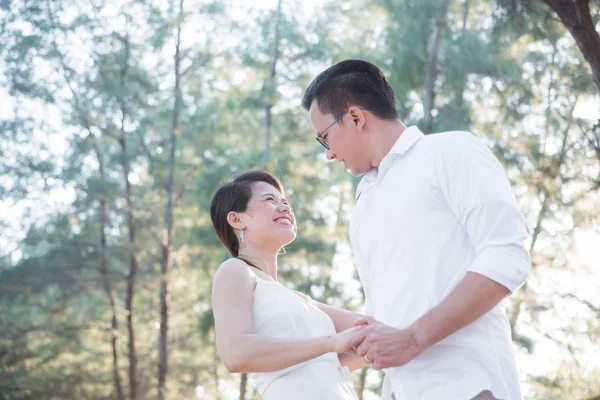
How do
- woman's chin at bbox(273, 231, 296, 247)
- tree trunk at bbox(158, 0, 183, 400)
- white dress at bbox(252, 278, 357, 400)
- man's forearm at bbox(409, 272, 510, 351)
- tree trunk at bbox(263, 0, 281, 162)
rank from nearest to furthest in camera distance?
man's forearm at bbox(409, 272, 510, 351), white dress at bbox(252, 278, 357, 400), woman's chin at bbox(273, 231, 296, 247), tree trunk at bbox(158, 0, 183, 400), tree trunk at bbox(263, 0, 281, 162)

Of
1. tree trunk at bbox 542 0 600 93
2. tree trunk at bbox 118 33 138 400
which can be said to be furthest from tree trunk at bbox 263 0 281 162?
tree trunk at bbox 542 0 600 93

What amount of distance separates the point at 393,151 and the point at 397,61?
9.75m

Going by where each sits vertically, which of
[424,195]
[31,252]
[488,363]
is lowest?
[31,252]

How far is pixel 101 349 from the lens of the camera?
1588 cm

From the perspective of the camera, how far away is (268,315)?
2385 millimetres

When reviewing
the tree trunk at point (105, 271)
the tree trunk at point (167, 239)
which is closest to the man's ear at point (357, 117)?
the tree trunk at point (167, 239)

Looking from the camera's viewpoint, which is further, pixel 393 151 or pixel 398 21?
pixel 398 21

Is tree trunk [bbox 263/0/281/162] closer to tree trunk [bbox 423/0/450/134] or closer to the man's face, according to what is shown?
tree trunk [bbox 423/0/450/134]

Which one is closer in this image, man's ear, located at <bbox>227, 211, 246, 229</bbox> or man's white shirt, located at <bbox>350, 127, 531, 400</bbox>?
man's white shirt, located at <bbox>350, 127, 531, 400</bbox>

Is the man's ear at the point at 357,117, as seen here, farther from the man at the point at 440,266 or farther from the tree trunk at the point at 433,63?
the tree trunk at the point at 433,63

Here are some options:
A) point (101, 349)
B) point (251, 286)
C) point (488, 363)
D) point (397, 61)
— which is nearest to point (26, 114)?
point (101, 349)

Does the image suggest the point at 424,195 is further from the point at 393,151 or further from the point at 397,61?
the point at 397,61

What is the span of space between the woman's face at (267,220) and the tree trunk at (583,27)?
252cm

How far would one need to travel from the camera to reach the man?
66.1 inches
